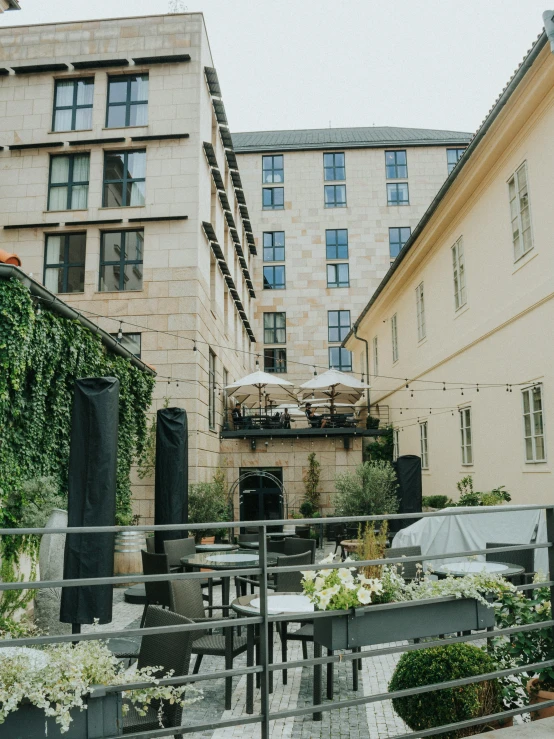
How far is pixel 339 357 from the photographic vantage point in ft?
115

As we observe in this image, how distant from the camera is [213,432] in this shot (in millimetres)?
19828

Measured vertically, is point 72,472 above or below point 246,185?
below

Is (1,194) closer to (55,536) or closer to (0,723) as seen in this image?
(55,536)

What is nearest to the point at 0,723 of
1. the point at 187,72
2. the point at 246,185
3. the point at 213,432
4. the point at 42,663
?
the point at 42,663

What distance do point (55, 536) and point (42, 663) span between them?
215 inches

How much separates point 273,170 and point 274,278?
250 inches

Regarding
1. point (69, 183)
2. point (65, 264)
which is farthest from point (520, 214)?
point (69, 183)

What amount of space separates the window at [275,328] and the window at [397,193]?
8696 millimetres

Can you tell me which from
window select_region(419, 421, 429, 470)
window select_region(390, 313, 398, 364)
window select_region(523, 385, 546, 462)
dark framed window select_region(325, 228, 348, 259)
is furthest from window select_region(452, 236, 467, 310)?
dark framed window select_region(325, 228, 348, 259)

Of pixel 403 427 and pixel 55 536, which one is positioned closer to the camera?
pixel 55 536

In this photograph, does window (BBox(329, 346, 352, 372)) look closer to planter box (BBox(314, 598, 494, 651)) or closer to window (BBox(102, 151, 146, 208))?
window (BBox(102, 151, 146, 208))

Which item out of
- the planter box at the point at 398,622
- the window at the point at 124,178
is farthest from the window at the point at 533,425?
the window at the point at 124,178

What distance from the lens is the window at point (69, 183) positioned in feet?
60.0

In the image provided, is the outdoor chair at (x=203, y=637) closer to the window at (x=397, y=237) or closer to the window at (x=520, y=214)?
the window at (x=520, y=214)
